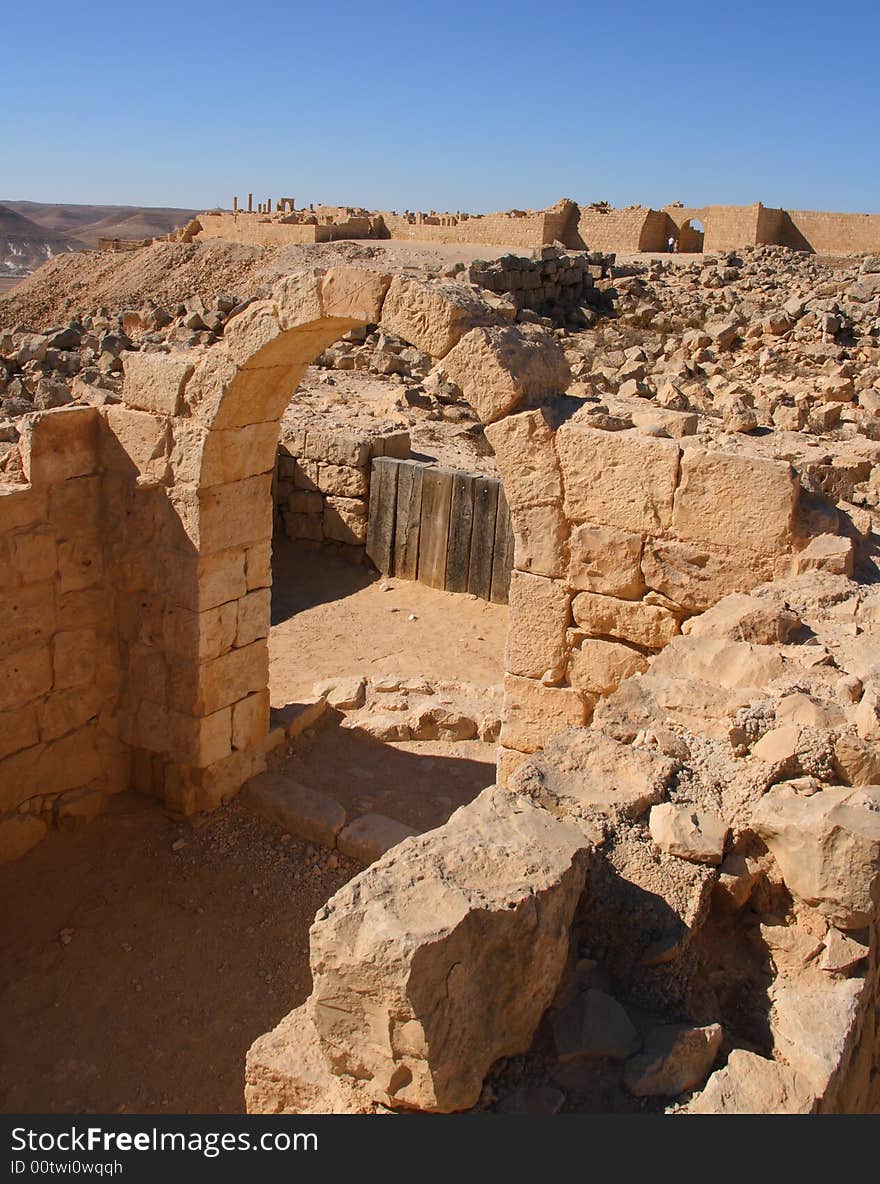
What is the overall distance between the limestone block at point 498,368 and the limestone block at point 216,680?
2.29 meters

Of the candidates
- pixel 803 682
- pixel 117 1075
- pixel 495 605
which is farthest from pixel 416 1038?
pixel 495 605

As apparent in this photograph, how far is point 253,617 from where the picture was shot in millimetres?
6266

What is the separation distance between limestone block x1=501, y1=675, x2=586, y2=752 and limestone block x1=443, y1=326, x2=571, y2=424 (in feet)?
4.47

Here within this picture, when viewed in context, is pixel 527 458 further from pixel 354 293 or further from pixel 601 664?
pixel 354 293

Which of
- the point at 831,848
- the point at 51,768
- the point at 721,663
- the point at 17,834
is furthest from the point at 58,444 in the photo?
the point at 831,848

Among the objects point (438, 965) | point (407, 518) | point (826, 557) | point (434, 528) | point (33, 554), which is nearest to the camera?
point (438, 965)

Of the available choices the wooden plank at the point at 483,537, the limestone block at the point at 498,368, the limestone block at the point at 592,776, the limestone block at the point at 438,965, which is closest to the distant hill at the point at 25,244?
the wooden plank at the point at 483,537

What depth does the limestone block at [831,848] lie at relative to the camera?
2.55 metres

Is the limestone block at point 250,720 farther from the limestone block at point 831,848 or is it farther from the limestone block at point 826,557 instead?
the limestone block at point 831,848

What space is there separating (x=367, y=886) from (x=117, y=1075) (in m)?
2.80

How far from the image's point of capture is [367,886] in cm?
242

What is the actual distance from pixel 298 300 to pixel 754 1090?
4.18m

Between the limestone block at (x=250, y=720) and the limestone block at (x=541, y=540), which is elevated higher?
the limestone block at (x=541, y=540)

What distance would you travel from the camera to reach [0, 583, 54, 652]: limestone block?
5469mm
